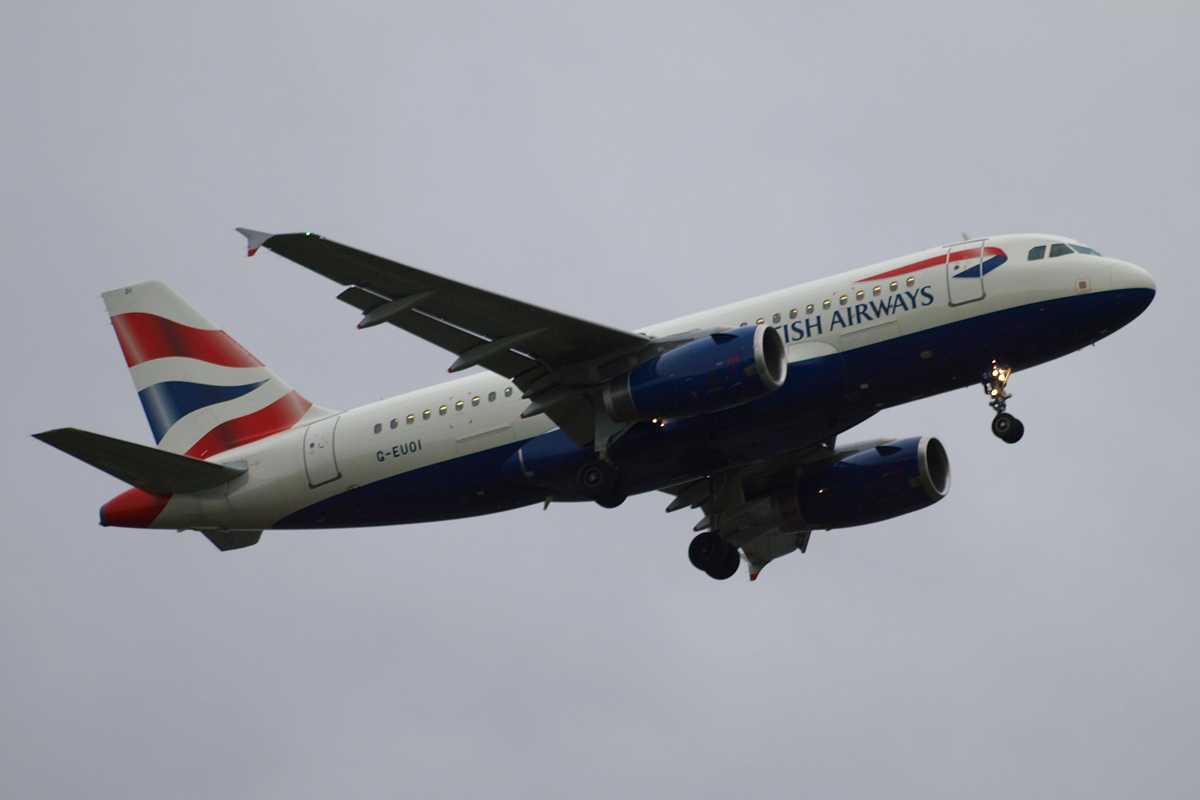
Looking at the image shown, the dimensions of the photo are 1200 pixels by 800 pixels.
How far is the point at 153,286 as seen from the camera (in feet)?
114

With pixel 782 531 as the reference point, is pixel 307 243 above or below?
above

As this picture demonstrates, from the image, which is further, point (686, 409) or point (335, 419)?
point (335, 419)

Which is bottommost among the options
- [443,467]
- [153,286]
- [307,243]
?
[443,467]

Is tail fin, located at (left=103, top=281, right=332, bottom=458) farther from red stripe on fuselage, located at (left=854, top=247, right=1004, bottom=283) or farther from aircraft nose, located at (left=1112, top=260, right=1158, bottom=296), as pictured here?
aircraft nose, located at (left=1112, top=260, right=1158, bottom=296)

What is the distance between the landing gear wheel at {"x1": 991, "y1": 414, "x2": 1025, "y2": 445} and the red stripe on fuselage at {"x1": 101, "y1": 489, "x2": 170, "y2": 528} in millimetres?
18664

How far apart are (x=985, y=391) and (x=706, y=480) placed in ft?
25.8

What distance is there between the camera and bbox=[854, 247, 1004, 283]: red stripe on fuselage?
27.1m

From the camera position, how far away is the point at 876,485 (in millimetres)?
31781

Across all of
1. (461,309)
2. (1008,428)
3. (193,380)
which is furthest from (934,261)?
(193,380)

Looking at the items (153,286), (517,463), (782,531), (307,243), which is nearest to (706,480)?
(782,531)

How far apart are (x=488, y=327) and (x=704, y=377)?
446 centimetres

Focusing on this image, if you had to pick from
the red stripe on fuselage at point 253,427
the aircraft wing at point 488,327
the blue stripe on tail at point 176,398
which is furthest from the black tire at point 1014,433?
the blue stripe on tail at point 176,398

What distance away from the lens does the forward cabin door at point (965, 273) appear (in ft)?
87.4

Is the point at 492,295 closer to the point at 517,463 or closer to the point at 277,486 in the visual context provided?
the point at 517,463
